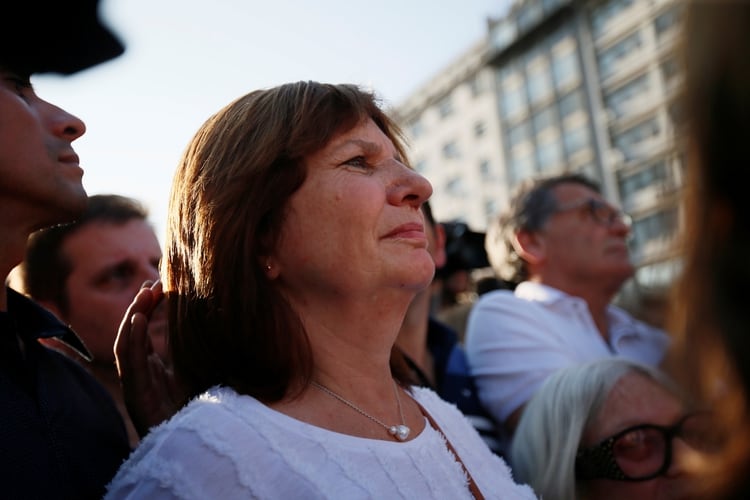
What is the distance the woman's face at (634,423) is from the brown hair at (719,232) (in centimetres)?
169

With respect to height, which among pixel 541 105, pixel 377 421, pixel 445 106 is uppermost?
pixel 377 421

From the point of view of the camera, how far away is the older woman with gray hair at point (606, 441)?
2.37 meters

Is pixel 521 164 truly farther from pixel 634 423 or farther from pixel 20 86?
pixel 20 86

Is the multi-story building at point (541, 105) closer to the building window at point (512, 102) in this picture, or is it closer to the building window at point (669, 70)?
the building window at point (512, 102)

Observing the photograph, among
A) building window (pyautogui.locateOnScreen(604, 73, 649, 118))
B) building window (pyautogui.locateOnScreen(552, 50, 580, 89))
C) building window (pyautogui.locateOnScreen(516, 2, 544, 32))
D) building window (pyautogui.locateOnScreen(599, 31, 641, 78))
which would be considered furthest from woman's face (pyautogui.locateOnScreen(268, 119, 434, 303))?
building window (pyautogui.locateOnScreen(516, 2, 544, 32))

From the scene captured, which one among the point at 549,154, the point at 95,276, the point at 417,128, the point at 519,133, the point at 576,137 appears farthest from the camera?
the point at 417,128

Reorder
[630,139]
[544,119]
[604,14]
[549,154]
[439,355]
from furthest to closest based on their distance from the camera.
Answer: [544,119], [549,154], [604,14], [630,139], [439,355]

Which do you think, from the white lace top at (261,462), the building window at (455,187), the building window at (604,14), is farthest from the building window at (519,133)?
the white lace top at (261,462)

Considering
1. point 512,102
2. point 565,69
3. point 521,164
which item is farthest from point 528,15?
point 521,164

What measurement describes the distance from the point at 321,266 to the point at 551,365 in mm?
A: 1517

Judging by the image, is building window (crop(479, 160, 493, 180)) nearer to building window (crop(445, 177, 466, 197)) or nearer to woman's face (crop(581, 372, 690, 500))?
building window (crop(445, 177, 466, 197))

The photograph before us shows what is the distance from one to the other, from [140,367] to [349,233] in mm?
691

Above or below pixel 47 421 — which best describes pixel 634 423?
below

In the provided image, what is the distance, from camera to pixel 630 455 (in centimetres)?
240
